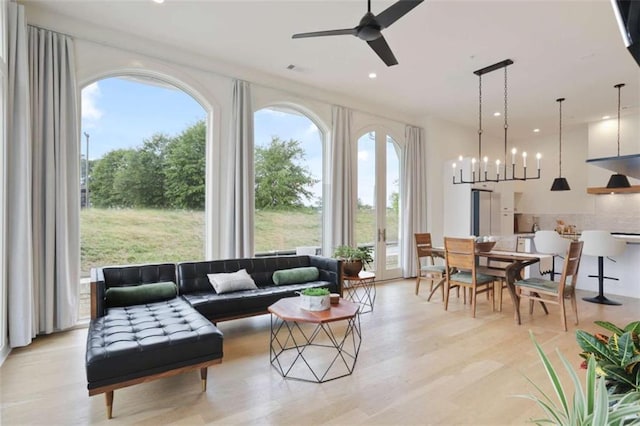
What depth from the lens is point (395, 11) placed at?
8.60 ft

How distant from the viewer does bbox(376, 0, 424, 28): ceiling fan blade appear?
2.53 metres

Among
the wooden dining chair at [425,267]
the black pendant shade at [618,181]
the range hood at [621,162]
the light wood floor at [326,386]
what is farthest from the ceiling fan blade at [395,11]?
the black pendant shade at [618,181]

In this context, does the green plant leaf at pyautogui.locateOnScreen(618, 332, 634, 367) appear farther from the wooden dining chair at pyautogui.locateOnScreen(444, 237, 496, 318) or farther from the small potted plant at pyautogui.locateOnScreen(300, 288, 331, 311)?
the wooden dining chair at pyautogui.locateOnScreen(444, 237, 496, 318)

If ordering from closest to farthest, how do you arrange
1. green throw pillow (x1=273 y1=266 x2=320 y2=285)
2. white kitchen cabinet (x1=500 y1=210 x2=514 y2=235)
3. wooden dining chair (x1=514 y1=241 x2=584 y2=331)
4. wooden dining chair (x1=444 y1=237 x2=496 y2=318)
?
wooden dining chair (x1=514 y1=241 x2=584 y2=331) → green throw pillow (x1=273 y1=266 x2=320 y2=285) → wooden dining chair (x1=444 y1=237 x2=496 y2=318) → white kitchen cabinet (x1=500 y1=210 x2=514 y2=235)

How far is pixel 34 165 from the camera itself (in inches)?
138

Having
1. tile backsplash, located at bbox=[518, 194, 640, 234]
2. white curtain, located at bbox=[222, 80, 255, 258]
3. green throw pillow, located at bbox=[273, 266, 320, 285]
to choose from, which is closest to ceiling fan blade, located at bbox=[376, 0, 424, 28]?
white curtain, located at bbox=[222, 80, 255, 258]

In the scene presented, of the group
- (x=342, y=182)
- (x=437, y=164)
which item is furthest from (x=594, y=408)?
(x=437, y=164)

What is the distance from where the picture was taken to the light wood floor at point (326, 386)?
224 cm

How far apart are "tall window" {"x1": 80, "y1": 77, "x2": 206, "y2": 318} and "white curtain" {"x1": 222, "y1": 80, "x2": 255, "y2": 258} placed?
42cm

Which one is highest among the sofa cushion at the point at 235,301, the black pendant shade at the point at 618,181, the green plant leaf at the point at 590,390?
the black pendant shade at the point at 618,181

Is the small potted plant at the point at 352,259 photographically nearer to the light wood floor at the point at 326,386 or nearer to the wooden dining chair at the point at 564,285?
the light wood floor at the point at 326,386

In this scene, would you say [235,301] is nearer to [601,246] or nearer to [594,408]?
[594,408]

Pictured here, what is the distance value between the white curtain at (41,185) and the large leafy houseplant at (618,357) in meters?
4.34

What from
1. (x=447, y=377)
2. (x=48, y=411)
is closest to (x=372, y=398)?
(x=447, y=377)
